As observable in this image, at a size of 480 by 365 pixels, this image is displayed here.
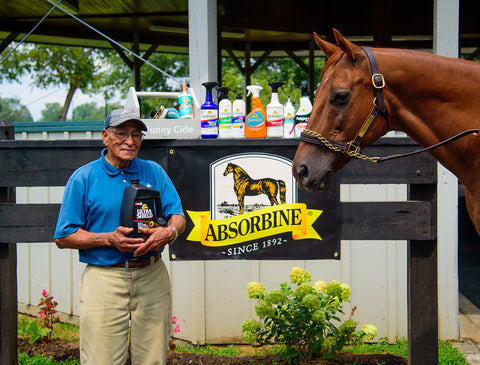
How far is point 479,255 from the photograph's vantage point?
777cm

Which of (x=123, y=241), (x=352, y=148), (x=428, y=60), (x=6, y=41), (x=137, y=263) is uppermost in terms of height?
(x=6, y=41)

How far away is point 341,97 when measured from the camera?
2385mm

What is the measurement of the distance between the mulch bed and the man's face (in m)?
1.81

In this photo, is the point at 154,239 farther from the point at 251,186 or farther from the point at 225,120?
the point at 225,120

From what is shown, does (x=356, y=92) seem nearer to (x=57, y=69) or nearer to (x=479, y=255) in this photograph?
(x=479, y=255)

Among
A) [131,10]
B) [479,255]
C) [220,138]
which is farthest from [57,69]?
[220,138]

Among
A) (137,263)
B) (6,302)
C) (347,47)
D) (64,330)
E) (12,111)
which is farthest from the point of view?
(12,111)

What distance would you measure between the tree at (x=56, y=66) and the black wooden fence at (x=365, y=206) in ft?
50.7

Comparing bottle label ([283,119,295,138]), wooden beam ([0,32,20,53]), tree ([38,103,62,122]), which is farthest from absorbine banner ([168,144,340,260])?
tree ([38,103,62,122])

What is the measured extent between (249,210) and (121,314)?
102 centimetres

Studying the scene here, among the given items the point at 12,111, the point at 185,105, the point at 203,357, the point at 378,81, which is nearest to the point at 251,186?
the point at 185,105

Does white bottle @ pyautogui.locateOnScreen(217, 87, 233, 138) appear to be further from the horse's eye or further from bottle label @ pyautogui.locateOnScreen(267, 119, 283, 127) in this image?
the horse's eye

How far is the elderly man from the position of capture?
8.20 ft

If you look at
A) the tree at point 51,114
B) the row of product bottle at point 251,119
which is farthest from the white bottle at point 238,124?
the tree at point 51,114
